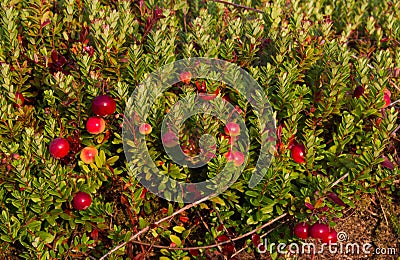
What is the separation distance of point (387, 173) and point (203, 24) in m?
1.60

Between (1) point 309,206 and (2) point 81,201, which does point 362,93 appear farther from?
(2) point 81,201

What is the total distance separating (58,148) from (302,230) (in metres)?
1.45

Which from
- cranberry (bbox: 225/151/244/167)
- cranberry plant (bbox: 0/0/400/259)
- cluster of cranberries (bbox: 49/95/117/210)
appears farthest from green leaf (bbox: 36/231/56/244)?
cranberry (bbox: 225/151/244/167)

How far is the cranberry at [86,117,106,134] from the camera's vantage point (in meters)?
2.93

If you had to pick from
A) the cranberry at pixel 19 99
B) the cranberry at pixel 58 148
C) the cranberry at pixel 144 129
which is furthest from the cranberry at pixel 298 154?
the cranberry at pixel 19 99

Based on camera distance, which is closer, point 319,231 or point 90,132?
point 319,231

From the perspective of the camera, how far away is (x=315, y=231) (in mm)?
2779

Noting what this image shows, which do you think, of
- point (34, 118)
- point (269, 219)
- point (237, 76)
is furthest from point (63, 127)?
point (269, 219)

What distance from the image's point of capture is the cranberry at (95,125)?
9.62 ft

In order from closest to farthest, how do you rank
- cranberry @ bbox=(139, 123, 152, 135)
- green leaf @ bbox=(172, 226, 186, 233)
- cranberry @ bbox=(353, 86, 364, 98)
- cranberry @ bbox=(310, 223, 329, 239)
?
cranberry @ bbox=(310, 223, 329, 239) → cranberry @ bbox=(139, 123, 152, 135) → green leaf @ bbox=(172, 226, 186, 233) → cranberry @ bbox=(353, 86, 364, 98)

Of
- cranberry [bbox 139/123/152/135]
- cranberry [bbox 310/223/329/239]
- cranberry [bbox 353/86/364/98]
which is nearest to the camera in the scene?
cranberry [bbox 310/223/329/239]

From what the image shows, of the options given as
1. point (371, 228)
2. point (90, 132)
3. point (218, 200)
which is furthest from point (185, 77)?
point (371, 228)

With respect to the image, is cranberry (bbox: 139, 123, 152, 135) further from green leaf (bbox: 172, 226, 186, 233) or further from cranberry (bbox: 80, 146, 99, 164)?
green leaf (bbox: 172, 226, 186, 233)

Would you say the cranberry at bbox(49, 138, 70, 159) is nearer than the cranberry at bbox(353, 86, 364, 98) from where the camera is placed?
Yes
